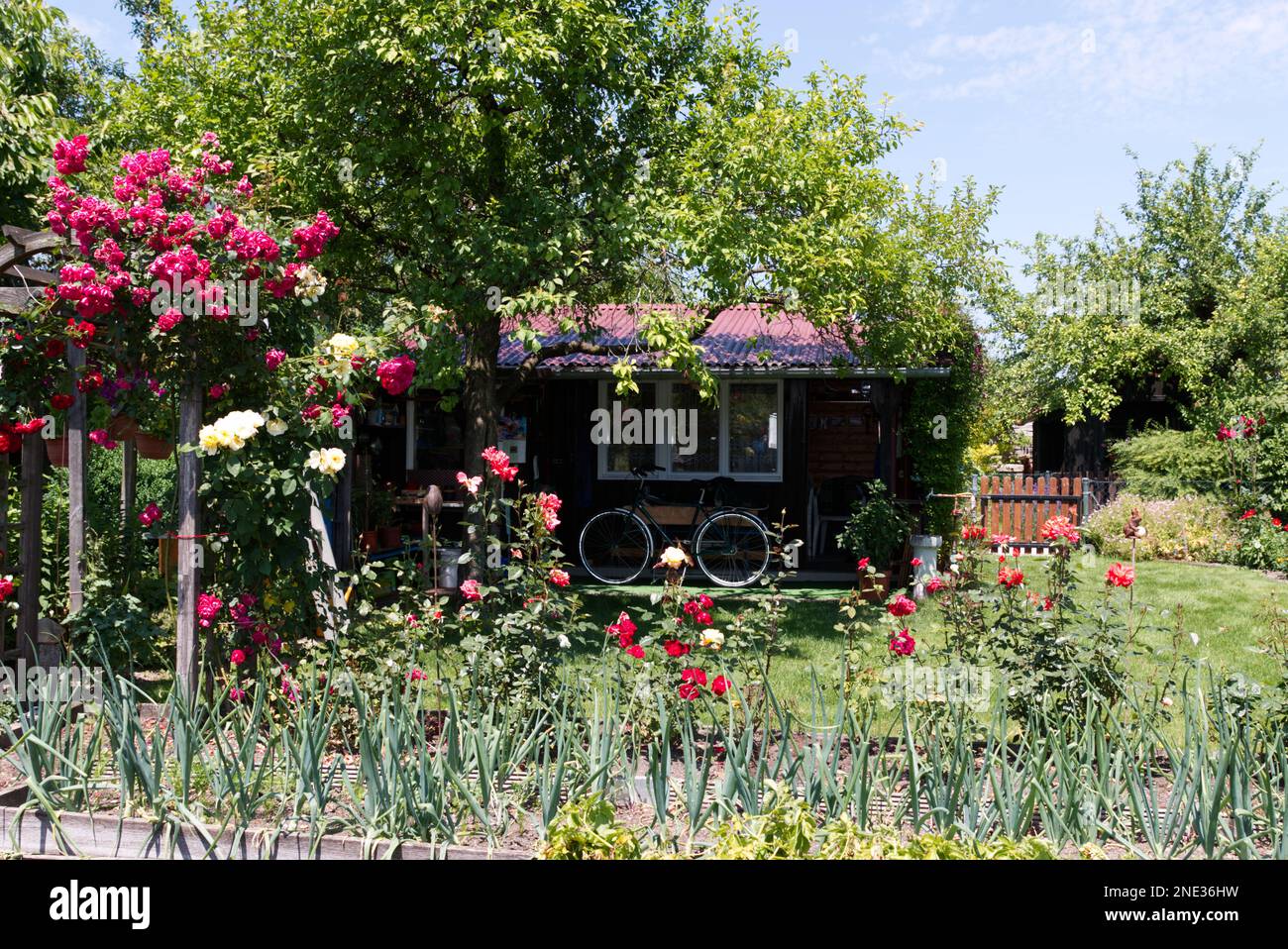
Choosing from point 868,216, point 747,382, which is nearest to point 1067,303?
point 747,382

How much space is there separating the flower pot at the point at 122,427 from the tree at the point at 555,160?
1.60 meters

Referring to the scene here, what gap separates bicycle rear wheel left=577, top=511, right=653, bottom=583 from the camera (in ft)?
34.7

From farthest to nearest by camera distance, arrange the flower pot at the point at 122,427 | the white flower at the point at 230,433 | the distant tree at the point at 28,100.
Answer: the distant tree at the point at 28,100
the flower pot at the point at 122,427
the white flower at the point at 230,433

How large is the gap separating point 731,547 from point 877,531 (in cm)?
176

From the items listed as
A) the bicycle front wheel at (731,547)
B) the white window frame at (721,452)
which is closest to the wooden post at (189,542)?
the bicycle front wheel at (731,547)

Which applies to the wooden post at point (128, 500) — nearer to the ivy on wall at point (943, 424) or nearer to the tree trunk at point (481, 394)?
the tree trunk at point (481, 394)

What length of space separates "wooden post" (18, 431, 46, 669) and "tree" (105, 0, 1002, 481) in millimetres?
2031

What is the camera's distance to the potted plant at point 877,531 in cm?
895

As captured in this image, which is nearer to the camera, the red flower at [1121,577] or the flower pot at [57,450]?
the red flower at [1121,577]

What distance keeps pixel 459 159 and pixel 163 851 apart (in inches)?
211

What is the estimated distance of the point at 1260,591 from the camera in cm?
942

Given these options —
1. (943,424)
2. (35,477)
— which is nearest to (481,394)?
(35,477)

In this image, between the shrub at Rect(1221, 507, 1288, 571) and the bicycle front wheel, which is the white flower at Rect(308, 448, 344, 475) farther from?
the shrub at Rect(1221, 507, 1288, 571)

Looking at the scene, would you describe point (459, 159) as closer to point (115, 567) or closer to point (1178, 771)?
point (115, 567)
